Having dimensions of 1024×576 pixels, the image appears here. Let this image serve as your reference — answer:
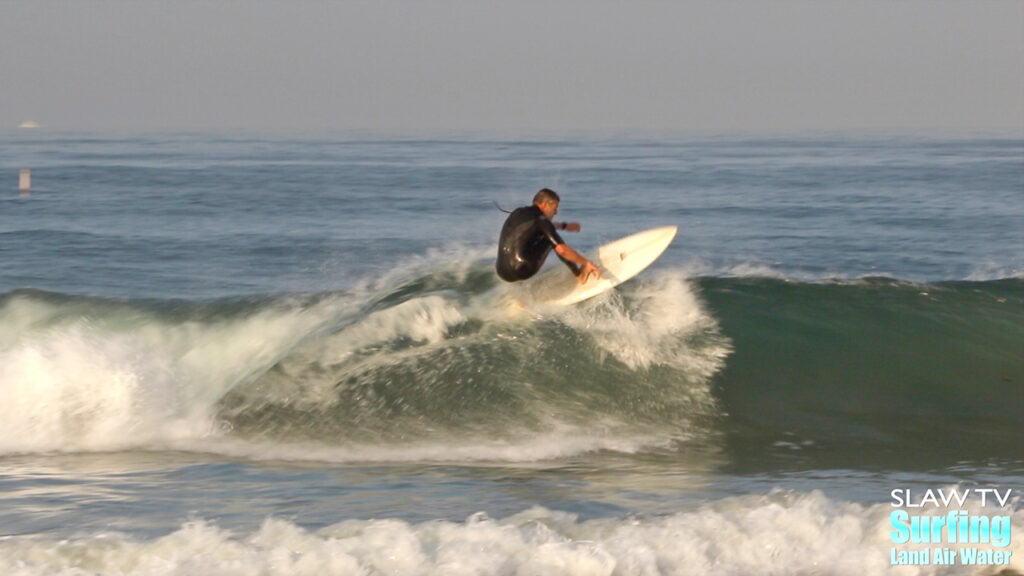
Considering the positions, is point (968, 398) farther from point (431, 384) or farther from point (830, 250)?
point (830, 250)

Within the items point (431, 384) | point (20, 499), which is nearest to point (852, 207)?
point (431, 384)

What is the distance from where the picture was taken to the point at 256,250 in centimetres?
2119

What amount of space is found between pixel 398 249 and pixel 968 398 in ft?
37.1

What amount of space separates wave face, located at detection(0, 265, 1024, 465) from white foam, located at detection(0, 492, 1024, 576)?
2.19 m

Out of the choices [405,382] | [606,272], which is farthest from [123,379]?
[606,272]

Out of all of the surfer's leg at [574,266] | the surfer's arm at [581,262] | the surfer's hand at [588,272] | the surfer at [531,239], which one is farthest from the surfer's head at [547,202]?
the surfer's hand at [588,272]

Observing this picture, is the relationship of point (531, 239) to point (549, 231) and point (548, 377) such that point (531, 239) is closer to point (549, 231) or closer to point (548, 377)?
point (549, 231)

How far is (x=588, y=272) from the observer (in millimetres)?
11969

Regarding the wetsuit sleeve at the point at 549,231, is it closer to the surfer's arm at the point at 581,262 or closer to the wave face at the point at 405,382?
the surfer's arm at the point at 581,262

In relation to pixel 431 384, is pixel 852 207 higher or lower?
higher

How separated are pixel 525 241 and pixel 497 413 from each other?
1.54m

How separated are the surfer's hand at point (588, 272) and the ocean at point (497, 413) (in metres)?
0.29

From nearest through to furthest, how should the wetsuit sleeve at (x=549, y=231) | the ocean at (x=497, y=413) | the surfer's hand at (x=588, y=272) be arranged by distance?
the ocean at (x=497, y=413)
the wetsuit sleeve at (x=549, y=231)
the surfer's hand at (x=588, y=272)

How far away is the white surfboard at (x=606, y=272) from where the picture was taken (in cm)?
1217
